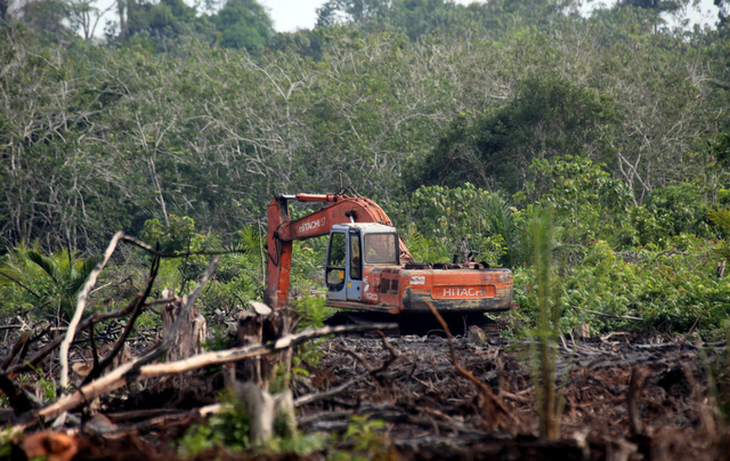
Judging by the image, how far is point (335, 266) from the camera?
454 inches

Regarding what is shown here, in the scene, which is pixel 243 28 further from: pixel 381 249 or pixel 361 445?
pixel 361 445

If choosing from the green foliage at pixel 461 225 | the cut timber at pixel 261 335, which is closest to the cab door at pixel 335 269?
the green foliage at pixel 461 225

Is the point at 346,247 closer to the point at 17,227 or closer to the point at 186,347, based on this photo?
the point at 186,347

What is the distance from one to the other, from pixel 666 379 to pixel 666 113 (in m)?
19.5

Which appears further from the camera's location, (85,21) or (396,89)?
(85,21)

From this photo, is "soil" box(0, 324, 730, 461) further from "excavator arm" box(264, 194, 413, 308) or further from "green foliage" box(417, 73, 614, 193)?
"green foliage" box(417, 73, 614, 193)

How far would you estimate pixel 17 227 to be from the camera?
21.5 meters

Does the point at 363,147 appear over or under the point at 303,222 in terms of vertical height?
over

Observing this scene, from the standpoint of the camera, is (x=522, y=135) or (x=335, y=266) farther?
(x=522, y=135)

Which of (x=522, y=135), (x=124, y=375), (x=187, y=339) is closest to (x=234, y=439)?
(x=124, y=375)

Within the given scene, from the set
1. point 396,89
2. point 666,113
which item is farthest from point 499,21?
point 666,113

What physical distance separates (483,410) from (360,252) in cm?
660

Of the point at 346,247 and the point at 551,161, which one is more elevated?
the point at 551,161

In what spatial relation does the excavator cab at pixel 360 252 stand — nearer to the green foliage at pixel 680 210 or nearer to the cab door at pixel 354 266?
the cab door at pixel 354 266
